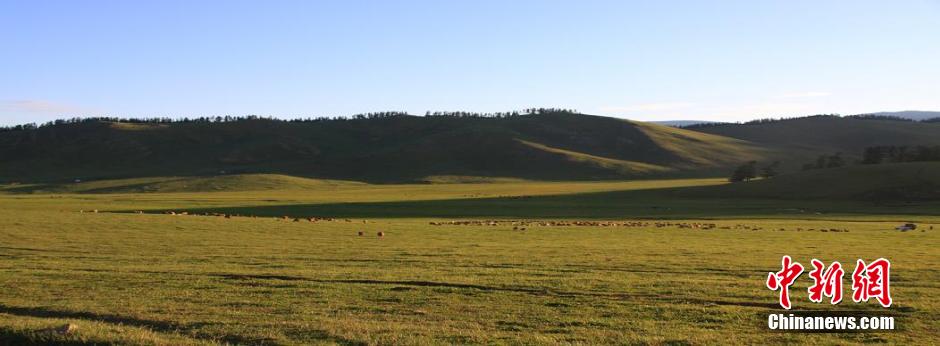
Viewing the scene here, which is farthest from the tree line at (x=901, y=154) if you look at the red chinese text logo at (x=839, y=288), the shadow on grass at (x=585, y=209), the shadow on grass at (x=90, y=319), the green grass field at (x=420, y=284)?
the shadow on grass at (x=90, y=319)

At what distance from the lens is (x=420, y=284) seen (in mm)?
20078

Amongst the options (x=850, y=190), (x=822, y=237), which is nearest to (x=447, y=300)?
(x=822, y=237)

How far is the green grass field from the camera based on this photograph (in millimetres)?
13938

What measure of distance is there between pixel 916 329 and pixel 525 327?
7.33m

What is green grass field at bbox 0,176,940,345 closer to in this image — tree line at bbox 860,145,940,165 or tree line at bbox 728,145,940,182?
tree line at bbox 728,145,940,182

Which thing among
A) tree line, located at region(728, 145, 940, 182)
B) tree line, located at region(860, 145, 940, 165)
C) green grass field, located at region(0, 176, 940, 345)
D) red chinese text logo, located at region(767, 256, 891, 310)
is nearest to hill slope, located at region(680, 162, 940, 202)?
tree line, located at region(728, 145, 940, 182)

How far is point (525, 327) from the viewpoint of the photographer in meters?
14.5

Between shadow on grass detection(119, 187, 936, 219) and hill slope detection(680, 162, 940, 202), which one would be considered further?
hill slope detection(680, 162, 940, 202)

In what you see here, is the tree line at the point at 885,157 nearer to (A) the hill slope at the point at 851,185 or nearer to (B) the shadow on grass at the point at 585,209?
(A) the hill slope at the point at 851,185

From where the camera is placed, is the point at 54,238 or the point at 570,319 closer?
the point at 570,319

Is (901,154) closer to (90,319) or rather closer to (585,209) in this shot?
(585,209)

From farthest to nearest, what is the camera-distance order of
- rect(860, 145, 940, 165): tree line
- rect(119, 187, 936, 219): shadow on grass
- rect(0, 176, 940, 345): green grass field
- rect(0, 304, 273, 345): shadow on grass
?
rect(860, 145, 940, 165): tree line → rect(119, 187, 936, 219): shadow on grass → rect(0, 176, 940, 345): green grass field → rect(0, 304, 273, 345): shadow on grass

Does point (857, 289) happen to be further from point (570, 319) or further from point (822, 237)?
point (822, 237)

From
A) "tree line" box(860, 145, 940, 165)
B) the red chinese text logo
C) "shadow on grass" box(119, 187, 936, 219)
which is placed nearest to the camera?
the red chinese text logo
